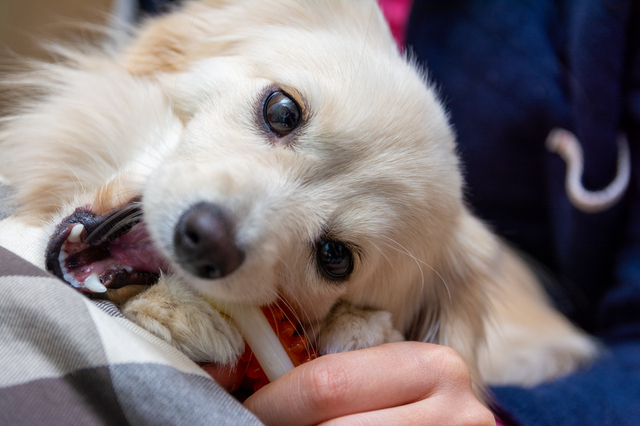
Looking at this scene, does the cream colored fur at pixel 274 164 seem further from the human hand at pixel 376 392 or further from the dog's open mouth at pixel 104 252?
the human hand at pixel 376 392

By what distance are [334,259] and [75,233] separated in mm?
632

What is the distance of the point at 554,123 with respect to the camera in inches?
81.4

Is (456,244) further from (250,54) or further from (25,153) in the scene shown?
(25,153)

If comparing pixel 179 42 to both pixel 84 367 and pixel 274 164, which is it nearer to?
pixel 274 164

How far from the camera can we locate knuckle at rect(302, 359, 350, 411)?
0.91 m

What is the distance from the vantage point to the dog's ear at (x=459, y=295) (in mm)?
1424

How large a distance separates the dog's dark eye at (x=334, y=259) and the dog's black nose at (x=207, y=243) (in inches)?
11.1

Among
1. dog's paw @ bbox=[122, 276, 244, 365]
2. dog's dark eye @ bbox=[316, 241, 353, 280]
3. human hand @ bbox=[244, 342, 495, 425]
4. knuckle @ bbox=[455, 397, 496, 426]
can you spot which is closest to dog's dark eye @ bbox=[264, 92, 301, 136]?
dog's dark eye @ bbox=[316, 241, 353, 280]

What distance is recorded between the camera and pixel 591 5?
6.04ft

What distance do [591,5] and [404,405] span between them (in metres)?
1.87

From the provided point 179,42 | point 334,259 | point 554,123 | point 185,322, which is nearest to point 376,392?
point 334,259

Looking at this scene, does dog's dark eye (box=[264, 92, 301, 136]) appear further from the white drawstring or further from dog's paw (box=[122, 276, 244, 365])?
the white drawstring

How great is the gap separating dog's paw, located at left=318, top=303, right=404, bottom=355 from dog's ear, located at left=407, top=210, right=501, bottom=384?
263 millimetres

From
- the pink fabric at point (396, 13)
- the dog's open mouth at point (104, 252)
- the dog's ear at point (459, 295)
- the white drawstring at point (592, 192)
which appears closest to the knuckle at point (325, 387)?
the dog's open mouth at point (104, 252)
